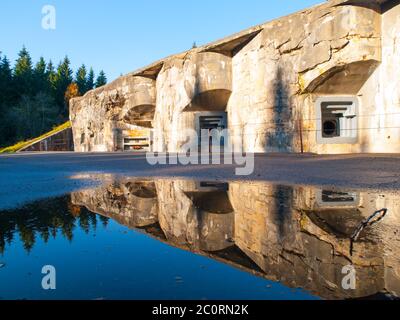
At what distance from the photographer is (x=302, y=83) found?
11398mm

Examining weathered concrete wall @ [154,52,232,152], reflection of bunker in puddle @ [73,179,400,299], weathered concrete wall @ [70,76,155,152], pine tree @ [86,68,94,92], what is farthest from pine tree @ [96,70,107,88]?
reflection of bunker in puddle @ [73,179,400,299]

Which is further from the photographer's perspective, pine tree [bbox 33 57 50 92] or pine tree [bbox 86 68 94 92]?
pine tree [bbox 86 68 94 92]

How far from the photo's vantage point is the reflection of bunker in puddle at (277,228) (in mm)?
1748

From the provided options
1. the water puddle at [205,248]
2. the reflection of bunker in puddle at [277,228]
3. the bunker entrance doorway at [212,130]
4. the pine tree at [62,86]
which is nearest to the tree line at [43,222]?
the water puddle at [205,248]

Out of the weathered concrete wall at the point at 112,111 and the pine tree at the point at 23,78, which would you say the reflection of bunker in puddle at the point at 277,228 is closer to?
the weathered concrete wall at the point at 112,111

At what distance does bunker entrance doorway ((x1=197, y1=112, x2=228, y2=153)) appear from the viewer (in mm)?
16062

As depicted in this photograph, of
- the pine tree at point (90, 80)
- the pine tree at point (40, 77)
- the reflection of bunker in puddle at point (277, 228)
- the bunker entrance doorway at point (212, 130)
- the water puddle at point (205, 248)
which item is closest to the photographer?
the water puddle at point (205, 248)

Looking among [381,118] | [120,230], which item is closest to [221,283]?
[120,230]

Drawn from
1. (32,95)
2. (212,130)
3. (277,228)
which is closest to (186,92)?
(212,130)

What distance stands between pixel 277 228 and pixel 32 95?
50496mm

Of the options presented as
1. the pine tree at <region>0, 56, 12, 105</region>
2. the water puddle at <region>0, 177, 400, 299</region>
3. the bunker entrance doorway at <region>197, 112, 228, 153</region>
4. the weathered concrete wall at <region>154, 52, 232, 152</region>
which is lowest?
the water puddle at <region>0, 177, 400, 299</region>

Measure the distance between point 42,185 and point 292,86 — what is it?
29.5 ft

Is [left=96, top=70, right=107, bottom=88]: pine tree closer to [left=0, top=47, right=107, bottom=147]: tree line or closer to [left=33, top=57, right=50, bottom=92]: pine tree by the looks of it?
[left=0, top=47, right=107, bottom=147]: tree line
